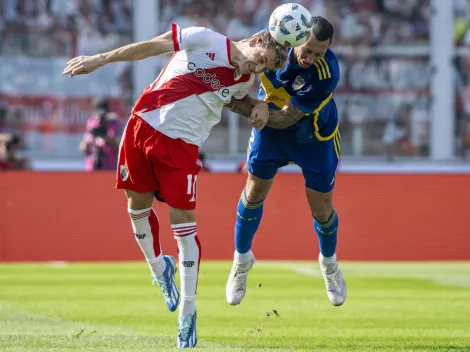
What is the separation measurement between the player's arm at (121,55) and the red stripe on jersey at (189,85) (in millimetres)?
262

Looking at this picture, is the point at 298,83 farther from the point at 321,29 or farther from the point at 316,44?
the point at 321,29

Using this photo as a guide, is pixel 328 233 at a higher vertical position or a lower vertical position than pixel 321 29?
lower

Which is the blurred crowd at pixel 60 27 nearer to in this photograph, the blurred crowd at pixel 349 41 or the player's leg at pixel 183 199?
the blurred crowd at pixel 349 41

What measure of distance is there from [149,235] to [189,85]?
1.29 metres

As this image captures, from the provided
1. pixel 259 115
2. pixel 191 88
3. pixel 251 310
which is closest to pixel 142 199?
pixel 191 88

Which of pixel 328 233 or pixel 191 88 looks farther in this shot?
pixel 328 233

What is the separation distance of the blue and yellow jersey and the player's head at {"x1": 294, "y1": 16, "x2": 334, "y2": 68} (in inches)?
6.7

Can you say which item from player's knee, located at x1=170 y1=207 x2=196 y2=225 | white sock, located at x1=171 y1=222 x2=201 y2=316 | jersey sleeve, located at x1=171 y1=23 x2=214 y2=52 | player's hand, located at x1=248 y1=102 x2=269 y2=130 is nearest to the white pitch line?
player's hand, located at x1=248 y1=102 x2=269 y2=130

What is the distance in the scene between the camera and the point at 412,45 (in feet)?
69.7

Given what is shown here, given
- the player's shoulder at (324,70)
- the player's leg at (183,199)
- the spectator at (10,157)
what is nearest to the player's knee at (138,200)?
the player's leg at (183,199)

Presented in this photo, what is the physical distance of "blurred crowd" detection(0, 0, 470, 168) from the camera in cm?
2039

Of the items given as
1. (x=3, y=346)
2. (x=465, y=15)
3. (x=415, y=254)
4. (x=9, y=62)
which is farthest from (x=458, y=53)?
(x=3, y=346)

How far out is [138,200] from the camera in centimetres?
754

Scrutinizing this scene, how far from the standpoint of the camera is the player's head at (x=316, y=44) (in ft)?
24.5
